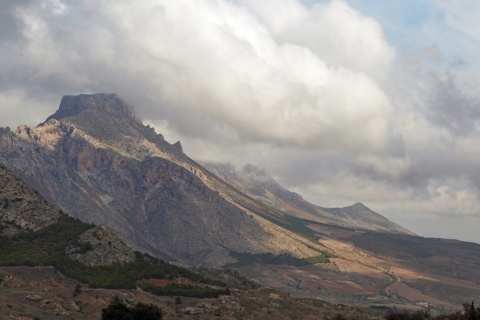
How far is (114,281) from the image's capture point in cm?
15988

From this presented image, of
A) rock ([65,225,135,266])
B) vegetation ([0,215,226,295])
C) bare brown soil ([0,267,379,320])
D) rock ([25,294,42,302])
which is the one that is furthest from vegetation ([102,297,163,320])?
rock ([65,225,135,266])

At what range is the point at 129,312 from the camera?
12031 centimetres

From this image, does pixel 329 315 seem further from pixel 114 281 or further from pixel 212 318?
pixel 114 281

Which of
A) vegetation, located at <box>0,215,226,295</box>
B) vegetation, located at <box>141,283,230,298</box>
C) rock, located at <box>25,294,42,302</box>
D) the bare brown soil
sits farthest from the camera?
vegetation, located at <box>141,283,230,298</box>

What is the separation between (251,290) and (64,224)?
201 feet

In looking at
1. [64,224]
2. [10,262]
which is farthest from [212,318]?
[64,224]

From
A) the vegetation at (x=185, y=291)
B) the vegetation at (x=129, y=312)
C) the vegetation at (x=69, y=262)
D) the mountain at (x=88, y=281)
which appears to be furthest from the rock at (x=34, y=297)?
the vegetation at (x=185, y=291)

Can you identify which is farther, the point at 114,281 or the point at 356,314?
the point at 356,314

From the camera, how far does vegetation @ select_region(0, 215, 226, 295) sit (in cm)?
16025

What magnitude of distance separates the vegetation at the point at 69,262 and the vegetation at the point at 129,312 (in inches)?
1359

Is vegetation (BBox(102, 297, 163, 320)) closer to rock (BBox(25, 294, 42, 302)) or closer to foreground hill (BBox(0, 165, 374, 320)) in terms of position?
foreground hill (BBox(0, 165, 374, 320))

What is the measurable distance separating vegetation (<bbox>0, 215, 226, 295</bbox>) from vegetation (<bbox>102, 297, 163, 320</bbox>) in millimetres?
34520

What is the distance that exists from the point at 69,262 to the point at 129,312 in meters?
53.0

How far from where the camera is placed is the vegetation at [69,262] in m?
160
